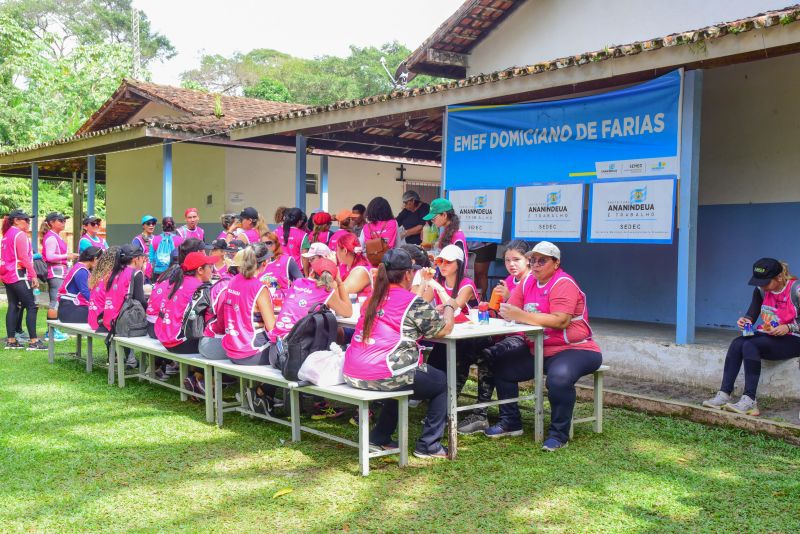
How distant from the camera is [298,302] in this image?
603cm

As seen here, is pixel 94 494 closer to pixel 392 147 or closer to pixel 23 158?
pixel 392 147

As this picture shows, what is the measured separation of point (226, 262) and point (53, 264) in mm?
2947

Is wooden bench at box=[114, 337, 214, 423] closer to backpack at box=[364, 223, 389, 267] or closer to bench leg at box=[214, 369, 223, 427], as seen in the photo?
bench leg at box=[214, 369, 223, 427]

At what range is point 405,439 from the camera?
16.7 ft

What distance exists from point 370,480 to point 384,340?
0.86 metres

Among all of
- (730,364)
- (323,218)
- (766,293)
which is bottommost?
(730,364)

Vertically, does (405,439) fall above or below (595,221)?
below

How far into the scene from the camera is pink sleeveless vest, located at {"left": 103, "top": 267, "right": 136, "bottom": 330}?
7777 mm

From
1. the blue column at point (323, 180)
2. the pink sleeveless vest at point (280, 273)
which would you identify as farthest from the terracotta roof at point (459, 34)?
the pink sleeveless vest at point (280, 273)

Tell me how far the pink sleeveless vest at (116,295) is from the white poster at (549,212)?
166 inches

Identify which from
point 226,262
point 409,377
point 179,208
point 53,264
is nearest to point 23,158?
point 179,208

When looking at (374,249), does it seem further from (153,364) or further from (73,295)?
(73,295)

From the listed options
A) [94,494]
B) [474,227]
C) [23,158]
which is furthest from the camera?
[23,158]

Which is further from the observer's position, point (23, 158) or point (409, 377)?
point (23, 158)
